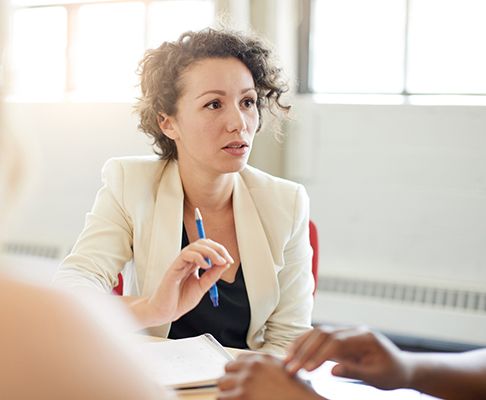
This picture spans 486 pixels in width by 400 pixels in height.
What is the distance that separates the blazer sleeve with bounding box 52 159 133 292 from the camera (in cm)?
137

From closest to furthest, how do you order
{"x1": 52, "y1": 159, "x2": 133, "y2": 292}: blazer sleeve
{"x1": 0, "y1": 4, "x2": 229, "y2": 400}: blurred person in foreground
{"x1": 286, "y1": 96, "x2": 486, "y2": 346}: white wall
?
{"x1": 0, "y1": 4, "x2": 229, "y2": 400}: blurred person in foreground → {"x1": 52, "y1": 159, "x2": 133, "y2": 292}: blazer sleeve → {"x1": 286, "y1": 96, "x2": 486, "y2": 346}: white wall

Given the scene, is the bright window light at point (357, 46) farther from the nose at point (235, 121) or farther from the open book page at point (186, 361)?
the open book page at point (186, 361)

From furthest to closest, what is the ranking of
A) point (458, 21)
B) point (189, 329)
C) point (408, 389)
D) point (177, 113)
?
point (458, 21), point (177, 113), point (189, 329), point (408, 389)

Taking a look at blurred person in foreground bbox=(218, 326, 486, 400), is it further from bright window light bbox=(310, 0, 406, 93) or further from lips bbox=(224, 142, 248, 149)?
bright window light bbox=(310, 0, 406, 93)

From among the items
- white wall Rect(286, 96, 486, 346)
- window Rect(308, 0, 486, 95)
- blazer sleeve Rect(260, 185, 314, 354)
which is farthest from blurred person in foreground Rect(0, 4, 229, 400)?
window Rect(308, 0, 486, 95)

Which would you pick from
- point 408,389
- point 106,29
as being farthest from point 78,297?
point 106,29

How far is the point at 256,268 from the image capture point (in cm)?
148

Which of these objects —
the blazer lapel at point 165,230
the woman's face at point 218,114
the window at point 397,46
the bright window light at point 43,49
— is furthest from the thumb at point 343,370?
the bright window light at point 43,49

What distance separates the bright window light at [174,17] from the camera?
328 cm

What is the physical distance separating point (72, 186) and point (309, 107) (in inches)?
65.1

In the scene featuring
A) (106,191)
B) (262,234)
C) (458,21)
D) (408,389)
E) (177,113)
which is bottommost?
(408,389)

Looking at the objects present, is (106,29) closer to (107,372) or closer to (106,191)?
(106,191)

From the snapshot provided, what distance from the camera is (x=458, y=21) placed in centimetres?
269

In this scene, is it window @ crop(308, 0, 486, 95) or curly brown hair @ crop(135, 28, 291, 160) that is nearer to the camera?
curly brown hair @ crop(135, 28, 291, 160)
